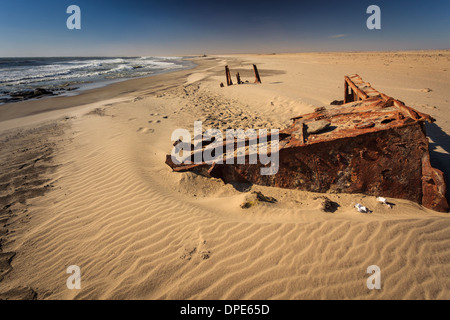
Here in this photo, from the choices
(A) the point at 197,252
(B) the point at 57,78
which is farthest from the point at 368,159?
(B) the point at 57,78

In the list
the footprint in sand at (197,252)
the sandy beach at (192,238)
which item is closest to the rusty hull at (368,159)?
the sandy beach at (192,238)

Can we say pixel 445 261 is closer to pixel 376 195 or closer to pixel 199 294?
pixel 376 195

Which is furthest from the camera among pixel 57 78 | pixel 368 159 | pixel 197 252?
pixel 57 78

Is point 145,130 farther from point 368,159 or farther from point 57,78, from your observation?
point 57,78

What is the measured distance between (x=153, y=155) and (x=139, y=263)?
3.23m

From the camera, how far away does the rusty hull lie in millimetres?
2645

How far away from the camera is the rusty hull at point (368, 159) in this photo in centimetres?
264

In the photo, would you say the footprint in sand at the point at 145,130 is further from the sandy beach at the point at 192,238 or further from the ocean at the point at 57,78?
the ocean at the point at 57,78

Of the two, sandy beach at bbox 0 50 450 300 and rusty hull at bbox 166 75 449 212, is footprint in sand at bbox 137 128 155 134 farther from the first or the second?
rusty hull at bbox 166 75 449 212

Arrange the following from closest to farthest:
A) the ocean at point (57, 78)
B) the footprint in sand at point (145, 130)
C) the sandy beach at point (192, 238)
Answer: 1. the sandy beach at point (192, 238)
2. the footprint in sand at point (145, 130)
3. the ocean at point (57, 78)

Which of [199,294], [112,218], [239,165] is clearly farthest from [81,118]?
[199,294]

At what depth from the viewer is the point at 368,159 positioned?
2.81 metres

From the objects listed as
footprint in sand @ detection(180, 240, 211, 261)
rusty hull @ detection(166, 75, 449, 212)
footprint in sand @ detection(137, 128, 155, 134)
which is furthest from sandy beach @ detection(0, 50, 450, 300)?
footprint in sand @ detection(137, 128, 155, 134)

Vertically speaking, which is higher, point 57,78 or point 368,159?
point 57,78
